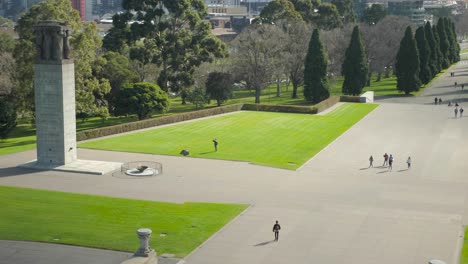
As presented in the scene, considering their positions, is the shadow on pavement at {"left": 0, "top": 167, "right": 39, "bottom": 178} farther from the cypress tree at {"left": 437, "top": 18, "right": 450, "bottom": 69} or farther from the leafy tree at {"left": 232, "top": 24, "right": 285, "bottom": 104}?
the cypress tree at {"left": 437, "top": 18, "right": 450, "bottom": 69}

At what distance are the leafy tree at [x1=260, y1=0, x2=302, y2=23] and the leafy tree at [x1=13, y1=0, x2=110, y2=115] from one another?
54.8 m

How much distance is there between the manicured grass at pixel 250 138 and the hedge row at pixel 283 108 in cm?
201

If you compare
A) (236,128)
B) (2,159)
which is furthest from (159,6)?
(2,159)

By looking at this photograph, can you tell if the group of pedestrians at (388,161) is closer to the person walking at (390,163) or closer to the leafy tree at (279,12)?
the person walking at (390,163)

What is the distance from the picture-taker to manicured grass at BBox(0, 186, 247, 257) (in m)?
32.2

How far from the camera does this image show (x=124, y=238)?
32.5 metres

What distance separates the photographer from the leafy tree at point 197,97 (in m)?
84.1

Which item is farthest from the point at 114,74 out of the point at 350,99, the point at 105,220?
the point at 105,220

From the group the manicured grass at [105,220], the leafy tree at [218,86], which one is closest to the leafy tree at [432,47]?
the leafy tree at [218,86]

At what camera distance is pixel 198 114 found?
74.3m

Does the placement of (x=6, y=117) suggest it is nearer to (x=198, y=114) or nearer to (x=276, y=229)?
(x=198, y=114)

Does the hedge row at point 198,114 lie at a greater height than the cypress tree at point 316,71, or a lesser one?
lesser

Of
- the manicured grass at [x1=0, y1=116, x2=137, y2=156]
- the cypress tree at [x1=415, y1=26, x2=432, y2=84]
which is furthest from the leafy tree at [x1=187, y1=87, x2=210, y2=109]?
the cypress tree at [x1=415, y1=26, x2=432, y2=84]

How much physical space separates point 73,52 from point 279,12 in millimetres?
60397
